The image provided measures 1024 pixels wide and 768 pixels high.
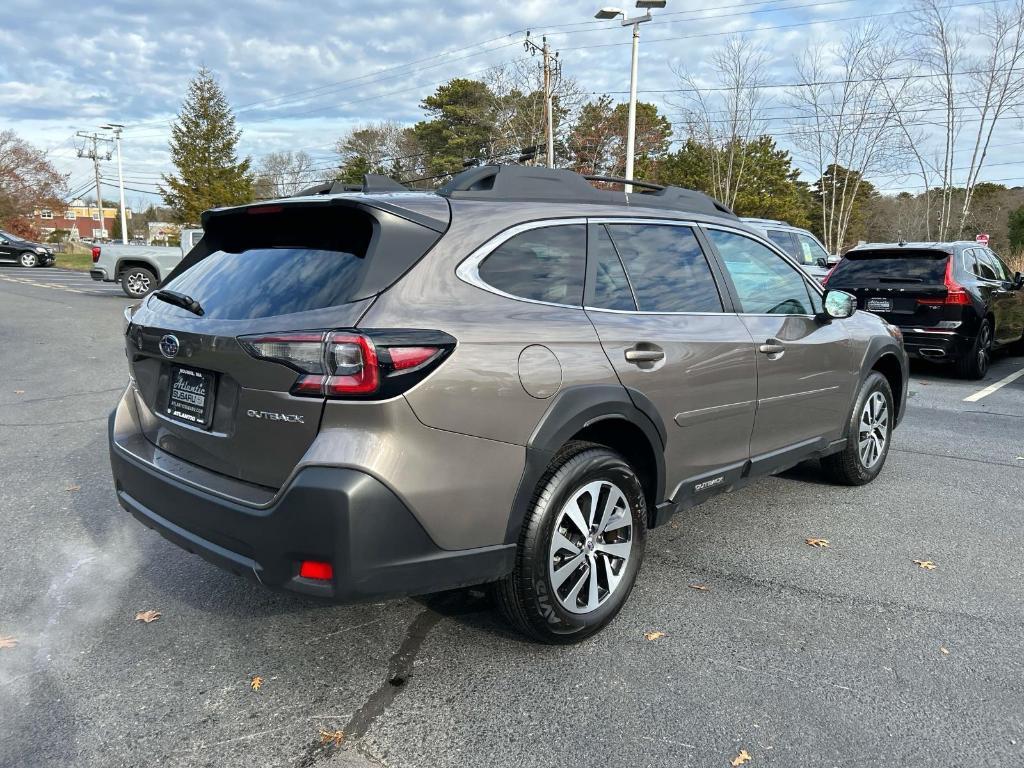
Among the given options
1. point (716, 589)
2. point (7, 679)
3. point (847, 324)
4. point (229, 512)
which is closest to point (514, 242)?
point (229, 512)

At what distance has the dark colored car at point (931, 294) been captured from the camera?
884 cm

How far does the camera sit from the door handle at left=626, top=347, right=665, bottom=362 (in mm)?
2973

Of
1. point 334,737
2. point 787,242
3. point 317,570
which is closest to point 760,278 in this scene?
point 317,570

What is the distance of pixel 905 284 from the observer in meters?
9.02

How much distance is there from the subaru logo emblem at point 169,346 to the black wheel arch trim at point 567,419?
134 cm

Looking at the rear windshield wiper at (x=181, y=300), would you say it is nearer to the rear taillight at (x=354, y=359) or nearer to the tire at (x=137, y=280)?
the rear taillight at (x=354, y=359)

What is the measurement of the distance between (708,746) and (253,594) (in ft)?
6.74

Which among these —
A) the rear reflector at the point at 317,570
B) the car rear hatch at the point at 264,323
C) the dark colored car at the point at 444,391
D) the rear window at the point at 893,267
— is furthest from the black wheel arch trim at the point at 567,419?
the rear window at the point at 893,267

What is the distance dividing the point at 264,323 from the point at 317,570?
0.82 m

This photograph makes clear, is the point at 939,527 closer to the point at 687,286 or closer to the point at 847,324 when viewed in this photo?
the point at 847,324

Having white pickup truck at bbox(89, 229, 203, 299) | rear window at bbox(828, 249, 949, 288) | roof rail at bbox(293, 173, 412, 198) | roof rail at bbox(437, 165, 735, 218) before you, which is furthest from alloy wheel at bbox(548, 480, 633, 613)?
white pickup truck at bbox(89, 229, 203, 299)

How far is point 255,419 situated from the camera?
2.40 metres

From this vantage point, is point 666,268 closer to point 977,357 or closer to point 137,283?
point 977,357

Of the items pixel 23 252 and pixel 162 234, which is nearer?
pixel 23 252
